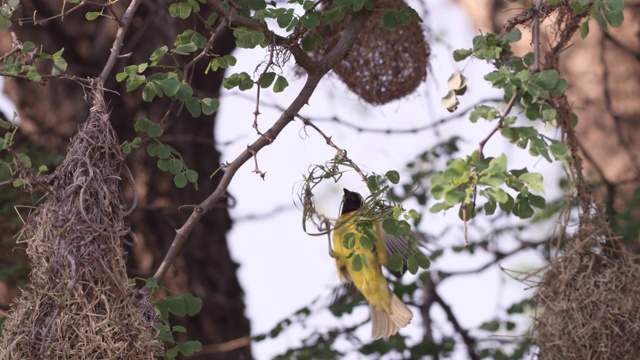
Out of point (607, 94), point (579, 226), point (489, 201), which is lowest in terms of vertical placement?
point (489, 201)

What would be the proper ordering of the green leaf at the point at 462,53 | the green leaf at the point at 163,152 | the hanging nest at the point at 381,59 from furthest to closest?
the hanging nest at the point at 381,59, the green leaf at the point at 163,152, the green leaf at the point at 462,53

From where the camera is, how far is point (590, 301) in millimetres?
2508

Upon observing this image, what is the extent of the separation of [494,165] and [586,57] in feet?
9.79

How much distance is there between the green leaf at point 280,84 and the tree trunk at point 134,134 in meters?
1.53

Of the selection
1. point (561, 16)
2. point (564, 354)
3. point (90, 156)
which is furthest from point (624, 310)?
point (90, 156)

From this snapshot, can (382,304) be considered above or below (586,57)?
below

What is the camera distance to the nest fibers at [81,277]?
1884mm

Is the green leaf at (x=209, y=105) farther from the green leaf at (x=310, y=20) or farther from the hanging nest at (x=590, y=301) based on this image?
the hanging nest at (x=590, y=301)

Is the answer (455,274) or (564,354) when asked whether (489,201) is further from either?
(455,274)

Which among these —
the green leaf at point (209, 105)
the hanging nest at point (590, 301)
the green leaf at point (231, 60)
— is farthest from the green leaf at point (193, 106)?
the hanging nest at point (590, 301)

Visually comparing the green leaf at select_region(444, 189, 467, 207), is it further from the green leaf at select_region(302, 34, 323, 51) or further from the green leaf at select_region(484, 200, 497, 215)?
the green leaf at select_region(302, 34, 323, 51)

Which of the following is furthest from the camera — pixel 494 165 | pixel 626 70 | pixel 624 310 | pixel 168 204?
pixel 626 70

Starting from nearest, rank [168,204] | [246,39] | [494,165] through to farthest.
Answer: [494,165]
[246,39]
[168,204]

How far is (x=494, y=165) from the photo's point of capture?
1646 millimetres
